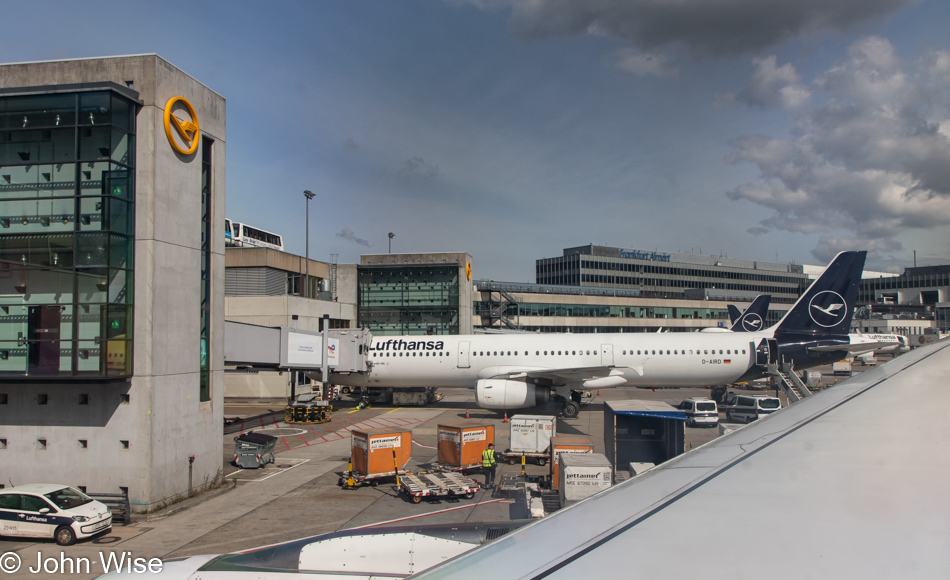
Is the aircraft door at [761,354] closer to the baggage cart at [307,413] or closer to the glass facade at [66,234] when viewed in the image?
the baggage cart at [307,413]

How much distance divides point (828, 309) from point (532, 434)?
20.5 metres

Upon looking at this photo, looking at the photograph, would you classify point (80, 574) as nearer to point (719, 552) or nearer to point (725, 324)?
point (719, 552)

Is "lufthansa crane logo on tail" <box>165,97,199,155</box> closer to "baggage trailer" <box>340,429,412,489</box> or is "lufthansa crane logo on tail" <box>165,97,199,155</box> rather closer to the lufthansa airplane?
"baggage trailer" <box>340,429,412,489</box>

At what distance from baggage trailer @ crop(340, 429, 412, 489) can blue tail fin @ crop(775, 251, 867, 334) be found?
23.6 m

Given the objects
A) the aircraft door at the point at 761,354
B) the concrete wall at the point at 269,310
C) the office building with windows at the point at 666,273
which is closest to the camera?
the aircraft door at the point at 761,354

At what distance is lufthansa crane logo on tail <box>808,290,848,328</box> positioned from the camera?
1171 inches

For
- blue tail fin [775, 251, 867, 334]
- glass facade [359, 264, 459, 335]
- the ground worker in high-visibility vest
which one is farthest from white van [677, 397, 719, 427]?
glass facade [359, 264, 459, 335]

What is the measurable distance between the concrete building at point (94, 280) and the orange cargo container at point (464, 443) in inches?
300

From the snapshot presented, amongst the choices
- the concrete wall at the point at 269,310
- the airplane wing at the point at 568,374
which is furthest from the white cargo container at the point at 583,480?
the concrete wall at the point at 269,310

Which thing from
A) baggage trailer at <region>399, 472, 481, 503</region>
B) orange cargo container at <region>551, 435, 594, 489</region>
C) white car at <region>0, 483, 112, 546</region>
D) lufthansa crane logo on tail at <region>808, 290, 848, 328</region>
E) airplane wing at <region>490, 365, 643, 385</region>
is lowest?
baggage trailer at <region>399, 472, 481, 503</region>

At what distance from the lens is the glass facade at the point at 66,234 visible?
14.1m

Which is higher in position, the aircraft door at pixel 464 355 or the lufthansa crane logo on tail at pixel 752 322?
the lufthansa crane logo on tail at pixel 752 322

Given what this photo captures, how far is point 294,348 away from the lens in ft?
82.1

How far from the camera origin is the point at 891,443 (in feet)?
10.3
